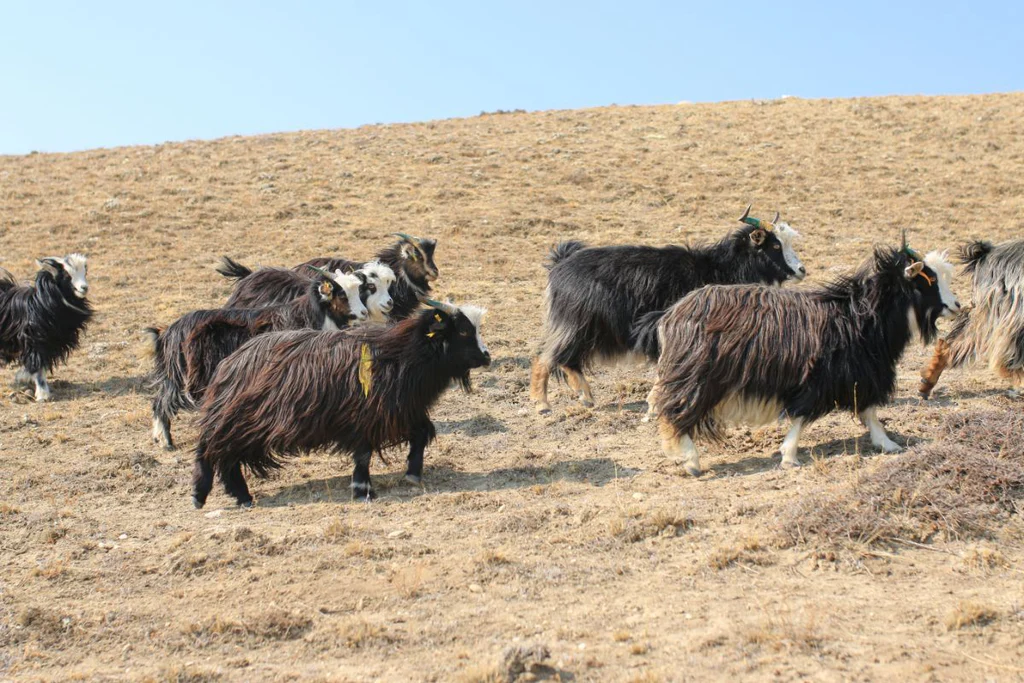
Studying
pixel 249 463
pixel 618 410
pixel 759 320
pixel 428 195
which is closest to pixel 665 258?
pixel 618 410

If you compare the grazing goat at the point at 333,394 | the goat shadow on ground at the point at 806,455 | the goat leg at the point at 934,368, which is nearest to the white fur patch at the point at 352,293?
the grazing goat at the point at 333,394

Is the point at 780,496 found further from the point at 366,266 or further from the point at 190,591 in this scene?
the point at 366,266

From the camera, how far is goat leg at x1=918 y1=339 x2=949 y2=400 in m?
10.1

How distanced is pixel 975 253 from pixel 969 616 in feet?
17.8

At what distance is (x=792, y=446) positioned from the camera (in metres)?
8.12

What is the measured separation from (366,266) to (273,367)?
329 cm

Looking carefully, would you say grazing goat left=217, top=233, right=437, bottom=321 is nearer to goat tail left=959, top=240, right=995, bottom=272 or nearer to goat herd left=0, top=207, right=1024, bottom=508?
goat herd left=0, top=207, right=1024, bottom=508

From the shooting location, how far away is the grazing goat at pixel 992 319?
30.9 feet

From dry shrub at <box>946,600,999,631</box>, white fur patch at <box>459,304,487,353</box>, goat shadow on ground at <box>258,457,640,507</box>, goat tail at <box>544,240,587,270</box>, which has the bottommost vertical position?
goat shadow on ground at <box>258,457,640,507</box>

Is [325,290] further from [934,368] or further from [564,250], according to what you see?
[934,368]

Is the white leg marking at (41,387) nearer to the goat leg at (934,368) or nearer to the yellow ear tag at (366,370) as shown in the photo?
the yellow ear tag at (366,370)

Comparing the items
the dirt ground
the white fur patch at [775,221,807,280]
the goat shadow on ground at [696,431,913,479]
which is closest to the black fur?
the white fur patch at [775,221,807,280]

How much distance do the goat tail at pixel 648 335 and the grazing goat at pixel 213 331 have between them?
277 centimetres

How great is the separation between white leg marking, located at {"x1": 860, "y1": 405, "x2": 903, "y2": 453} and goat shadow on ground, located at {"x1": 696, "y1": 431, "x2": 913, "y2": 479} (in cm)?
6
